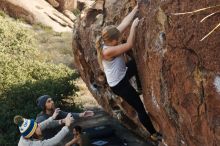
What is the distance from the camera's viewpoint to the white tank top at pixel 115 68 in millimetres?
5785

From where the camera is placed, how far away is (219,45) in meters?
4.21

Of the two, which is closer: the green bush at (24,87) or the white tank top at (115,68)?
the white tank top at (115,68)

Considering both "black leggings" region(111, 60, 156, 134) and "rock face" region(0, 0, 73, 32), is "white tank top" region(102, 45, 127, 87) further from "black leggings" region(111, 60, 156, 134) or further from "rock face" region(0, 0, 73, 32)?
"rock face" region(0, 0, 73, 32)

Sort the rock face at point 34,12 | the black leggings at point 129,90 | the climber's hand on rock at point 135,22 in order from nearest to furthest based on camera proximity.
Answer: the climber's hand on rock at point 135,22 → the black leggings at point 129,90 → the rock face at point 34,12

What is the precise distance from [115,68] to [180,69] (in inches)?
50.4

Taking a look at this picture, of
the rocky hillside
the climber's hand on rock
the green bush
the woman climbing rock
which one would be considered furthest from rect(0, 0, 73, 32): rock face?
the climber's hand on rock

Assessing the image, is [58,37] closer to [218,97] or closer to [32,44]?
[32,44]

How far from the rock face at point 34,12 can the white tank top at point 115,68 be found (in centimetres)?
1976

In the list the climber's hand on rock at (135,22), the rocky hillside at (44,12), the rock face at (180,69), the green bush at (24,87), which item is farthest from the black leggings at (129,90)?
the rocky hillside at (44,12)

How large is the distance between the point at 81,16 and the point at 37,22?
16.7 metres

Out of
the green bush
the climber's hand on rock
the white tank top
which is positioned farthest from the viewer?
the green bush

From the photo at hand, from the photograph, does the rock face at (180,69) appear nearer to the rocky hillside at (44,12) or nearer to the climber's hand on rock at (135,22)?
the climber's hand on rock at (135,22)

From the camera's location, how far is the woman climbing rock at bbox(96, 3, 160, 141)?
5.55 metres

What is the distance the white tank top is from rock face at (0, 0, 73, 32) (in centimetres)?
1976
